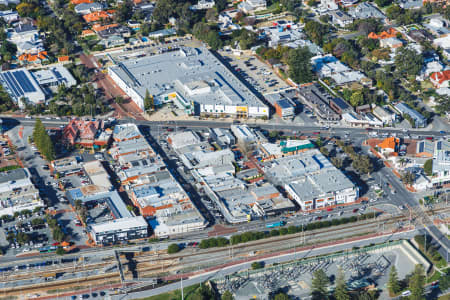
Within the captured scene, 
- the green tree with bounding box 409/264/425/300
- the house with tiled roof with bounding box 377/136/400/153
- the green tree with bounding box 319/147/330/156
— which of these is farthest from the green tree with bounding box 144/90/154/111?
the green tree with bounding box 409/264/425/300

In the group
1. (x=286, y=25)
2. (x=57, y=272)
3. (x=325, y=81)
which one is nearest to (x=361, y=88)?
(x=325, y=81)

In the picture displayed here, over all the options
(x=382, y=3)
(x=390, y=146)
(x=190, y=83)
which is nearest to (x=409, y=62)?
(x=390, y=146)

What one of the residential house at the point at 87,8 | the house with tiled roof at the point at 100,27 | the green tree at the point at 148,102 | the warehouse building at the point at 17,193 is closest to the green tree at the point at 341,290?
the warehouse building at the point at 17,193

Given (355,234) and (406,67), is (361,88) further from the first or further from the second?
(355,234)

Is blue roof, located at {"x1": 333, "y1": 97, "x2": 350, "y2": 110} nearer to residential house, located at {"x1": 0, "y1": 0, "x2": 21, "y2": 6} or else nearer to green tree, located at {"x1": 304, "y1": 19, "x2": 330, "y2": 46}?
green tree, located at {"x1": 304, "y1": 19, "x2": 330, "y2": 46}

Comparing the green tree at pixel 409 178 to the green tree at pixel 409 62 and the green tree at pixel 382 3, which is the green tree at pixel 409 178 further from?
the green tree at pixel 382 3
